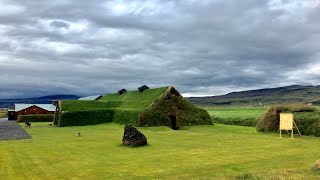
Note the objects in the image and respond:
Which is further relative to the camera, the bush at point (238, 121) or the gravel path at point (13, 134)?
the bush at point (238, 121)

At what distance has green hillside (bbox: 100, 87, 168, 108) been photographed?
218 ft

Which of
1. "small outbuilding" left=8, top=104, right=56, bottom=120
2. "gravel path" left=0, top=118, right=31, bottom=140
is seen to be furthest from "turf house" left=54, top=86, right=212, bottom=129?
"small outbuilding" left=8, top=104, right=56, bottom=120

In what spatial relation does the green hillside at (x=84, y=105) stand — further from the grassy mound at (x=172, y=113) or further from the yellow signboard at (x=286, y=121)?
the yellow signboard at (x=286, y=121)

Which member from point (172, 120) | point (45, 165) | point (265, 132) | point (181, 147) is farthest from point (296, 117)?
point (45, 165)

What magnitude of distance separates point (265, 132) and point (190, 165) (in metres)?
26.7

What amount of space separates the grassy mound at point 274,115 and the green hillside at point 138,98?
2377cm

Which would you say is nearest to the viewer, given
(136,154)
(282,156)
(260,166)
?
(260,166)

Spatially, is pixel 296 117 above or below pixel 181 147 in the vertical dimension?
above

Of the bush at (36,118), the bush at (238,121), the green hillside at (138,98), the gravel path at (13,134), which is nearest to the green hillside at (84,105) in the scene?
the green hillside at (138,98)

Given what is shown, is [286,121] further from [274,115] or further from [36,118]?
[36,118]

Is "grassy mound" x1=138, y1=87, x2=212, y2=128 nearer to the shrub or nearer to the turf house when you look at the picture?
the turf house

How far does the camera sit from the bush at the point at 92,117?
230ft

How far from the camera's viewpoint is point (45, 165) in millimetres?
22000

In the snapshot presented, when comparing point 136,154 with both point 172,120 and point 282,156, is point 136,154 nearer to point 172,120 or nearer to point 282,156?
point 282,156
